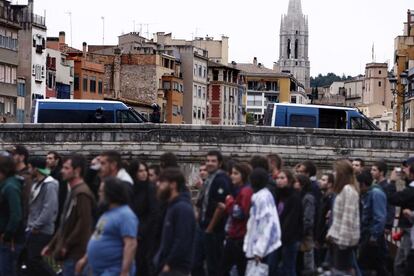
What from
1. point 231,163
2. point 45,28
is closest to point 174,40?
point 45,28

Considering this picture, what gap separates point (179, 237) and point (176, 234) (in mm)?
58

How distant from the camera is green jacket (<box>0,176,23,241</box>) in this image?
16.4 m

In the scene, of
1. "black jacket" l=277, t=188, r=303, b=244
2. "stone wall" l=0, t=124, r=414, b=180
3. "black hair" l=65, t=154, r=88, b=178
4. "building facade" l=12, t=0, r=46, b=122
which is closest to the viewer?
"black hair" l=65, t=154, r=88, b=178

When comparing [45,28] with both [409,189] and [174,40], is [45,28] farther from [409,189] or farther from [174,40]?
[409,189]

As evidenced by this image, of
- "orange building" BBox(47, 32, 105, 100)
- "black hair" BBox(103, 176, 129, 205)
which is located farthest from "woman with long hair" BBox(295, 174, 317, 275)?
"orange building" BBox(47, 32, 105, 100)

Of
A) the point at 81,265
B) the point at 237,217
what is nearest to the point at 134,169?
the point at 237,217

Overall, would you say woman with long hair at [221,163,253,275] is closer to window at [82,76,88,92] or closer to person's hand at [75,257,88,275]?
person's hand at [75,257,88,275]

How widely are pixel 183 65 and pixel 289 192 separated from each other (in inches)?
3709

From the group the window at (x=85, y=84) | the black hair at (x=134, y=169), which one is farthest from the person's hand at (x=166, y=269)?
the window at (x=85, y=84)

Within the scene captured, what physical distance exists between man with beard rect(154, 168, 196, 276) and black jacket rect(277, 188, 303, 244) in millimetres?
3433

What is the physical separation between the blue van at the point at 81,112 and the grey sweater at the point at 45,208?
26.2 metres

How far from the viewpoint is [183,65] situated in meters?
112

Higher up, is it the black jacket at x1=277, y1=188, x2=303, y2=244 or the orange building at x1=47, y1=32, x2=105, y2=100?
the orange building at x1=47, y1=32, x2=105, y2=100

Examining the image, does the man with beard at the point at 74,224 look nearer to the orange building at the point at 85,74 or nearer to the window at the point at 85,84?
the orange building at the point at 85,74
